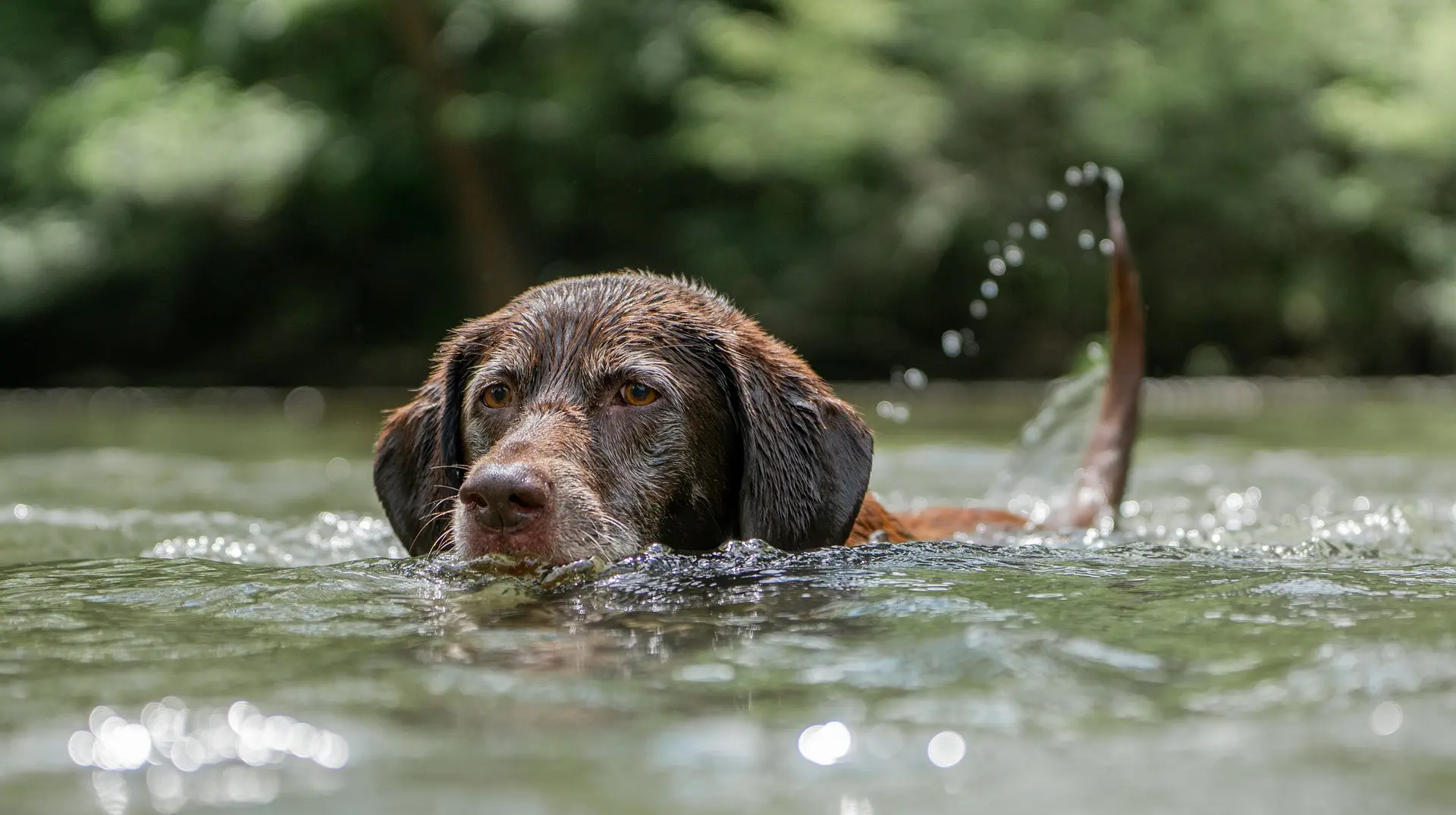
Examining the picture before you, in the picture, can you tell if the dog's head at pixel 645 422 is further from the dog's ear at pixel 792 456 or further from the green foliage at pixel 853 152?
the green foliage at pixel 853 152

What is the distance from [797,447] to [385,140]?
17.1 m

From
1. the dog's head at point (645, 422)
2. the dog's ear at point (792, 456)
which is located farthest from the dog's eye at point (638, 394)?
the dog's ear at point (792, 456)

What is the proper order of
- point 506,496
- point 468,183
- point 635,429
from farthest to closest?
point 468,183 → point 635,429 → point 506,496

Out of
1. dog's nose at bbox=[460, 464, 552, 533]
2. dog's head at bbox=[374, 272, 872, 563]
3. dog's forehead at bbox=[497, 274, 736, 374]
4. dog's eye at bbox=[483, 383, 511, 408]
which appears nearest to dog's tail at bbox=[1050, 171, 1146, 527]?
dog's head at bbox=[374, 272, 872, 563]

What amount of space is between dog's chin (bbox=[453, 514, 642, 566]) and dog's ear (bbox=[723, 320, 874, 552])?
2.10 ft

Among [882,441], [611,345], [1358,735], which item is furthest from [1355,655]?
[882,441]

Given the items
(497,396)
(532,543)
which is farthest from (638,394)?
(532,543)

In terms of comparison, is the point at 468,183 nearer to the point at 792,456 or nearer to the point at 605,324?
the point at 605,324

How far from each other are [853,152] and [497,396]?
14.2m

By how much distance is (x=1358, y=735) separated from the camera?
2.17 m

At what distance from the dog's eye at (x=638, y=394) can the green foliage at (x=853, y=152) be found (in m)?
13.7

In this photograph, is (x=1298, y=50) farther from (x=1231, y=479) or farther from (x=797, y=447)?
(x=797, y=447)

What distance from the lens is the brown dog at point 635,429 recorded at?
153 inches

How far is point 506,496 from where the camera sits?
11.5 ft
